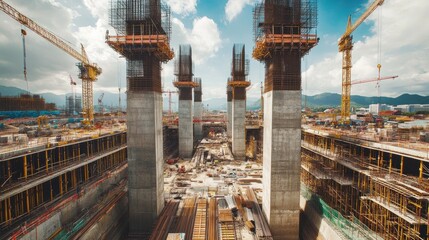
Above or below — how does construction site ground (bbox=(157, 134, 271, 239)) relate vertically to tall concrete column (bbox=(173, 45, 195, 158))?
below

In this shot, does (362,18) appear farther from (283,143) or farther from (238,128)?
(283,143)

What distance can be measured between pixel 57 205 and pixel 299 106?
24070 millimetres

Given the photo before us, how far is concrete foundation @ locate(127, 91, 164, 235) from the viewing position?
19641 millimetres

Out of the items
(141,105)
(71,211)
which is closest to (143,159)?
(141,105)

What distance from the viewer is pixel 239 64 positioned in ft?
141

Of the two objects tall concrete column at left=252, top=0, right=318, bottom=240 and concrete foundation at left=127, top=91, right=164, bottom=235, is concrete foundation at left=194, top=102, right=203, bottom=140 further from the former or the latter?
tall concrete column at left=252, top=0, right=318, bottom=240

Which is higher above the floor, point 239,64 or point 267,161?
point 239,64

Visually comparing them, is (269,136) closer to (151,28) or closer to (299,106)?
(299,106)

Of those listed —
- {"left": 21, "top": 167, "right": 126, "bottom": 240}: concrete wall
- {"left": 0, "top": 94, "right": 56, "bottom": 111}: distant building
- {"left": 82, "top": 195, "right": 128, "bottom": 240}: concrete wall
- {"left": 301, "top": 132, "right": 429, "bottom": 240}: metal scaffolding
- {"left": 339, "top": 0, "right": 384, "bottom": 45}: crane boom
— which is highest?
{"left": 339, "top": 0, "right": 384, "bottom": 45}: crane boom

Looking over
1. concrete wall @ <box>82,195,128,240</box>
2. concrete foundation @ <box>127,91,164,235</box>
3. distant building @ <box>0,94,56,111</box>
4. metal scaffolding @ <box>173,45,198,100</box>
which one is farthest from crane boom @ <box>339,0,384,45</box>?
distant building @ <box>0,94,56,111</box>

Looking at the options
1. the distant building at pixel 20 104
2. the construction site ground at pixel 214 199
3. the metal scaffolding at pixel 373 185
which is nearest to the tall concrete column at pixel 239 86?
the construction site ground at pixel 214 199

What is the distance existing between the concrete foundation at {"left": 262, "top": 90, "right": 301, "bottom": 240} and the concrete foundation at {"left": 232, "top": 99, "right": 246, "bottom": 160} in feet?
75.8

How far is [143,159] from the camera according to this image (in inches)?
781

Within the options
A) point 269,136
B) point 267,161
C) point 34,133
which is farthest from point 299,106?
point 34,133
